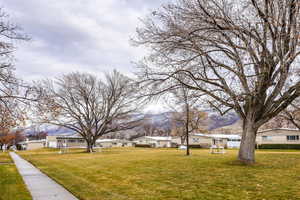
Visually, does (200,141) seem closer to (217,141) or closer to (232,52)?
(217,141)

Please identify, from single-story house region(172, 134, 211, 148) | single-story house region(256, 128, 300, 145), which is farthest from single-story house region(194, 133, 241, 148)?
single-story house region(256, 128, 300, 145)

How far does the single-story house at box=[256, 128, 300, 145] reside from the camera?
43.8 meters

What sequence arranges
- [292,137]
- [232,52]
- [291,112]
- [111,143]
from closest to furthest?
[232,52] < [291,112] < [292,137] < [111,143]

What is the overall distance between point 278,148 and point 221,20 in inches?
1452

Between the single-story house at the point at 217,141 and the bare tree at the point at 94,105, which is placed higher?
the bare tree at the point at 94,105

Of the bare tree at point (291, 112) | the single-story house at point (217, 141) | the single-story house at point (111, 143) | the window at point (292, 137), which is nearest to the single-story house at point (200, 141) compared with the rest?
the single-story house at point (217, 141)

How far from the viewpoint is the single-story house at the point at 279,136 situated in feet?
144

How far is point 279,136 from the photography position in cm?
4578

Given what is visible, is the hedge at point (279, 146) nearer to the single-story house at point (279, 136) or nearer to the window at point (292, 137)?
the single-story house at point (279, 136)

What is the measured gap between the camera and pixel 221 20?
525 inches

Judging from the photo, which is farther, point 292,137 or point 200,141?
point 200,141

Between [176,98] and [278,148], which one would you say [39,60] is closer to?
[176,98]

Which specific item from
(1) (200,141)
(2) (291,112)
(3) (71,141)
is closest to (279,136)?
(2) (291,112)

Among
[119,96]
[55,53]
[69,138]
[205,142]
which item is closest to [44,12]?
[55,53]
